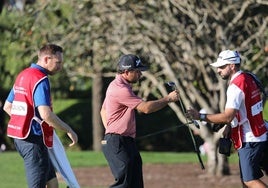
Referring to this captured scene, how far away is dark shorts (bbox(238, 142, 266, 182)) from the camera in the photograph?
10070 mm

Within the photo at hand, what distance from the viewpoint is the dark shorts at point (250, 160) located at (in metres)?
10.1

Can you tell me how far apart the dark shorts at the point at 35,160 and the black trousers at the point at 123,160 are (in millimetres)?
924

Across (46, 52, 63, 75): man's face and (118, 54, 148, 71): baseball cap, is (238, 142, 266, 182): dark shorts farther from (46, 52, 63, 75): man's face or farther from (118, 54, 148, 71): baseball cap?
(46, 52, 63, 75): man's face

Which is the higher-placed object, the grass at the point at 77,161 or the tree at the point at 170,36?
the tree at the point at 170,36

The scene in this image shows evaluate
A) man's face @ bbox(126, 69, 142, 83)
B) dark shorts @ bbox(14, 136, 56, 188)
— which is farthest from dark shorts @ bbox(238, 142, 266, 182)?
dark shorts @ bbox(14, 136, 56, 188)

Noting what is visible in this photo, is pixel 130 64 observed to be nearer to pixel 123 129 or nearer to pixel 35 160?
pixel 123 129

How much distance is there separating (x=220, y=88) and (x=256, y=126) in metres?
5.51

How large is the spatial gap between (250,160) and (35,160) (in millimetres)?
2373

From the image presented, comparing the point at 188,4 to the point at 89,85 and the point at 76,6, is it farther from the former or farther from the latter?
the point at 89,85

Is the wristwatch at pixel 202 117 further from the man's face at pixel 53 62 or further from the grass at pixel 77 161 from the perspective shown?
the grass at pixel 77 161

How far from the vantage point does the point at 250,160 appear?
33.1ft

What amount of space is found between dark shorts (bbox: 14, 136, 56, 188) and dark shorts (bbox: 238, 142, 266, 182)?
85.8 inches

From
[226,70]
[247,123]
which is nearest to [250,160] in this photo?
[247,123]

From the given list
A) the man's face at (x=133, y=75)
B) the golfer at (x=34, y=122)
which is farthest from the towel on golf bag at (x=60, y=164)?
the man's face at (x=133, y=75)
